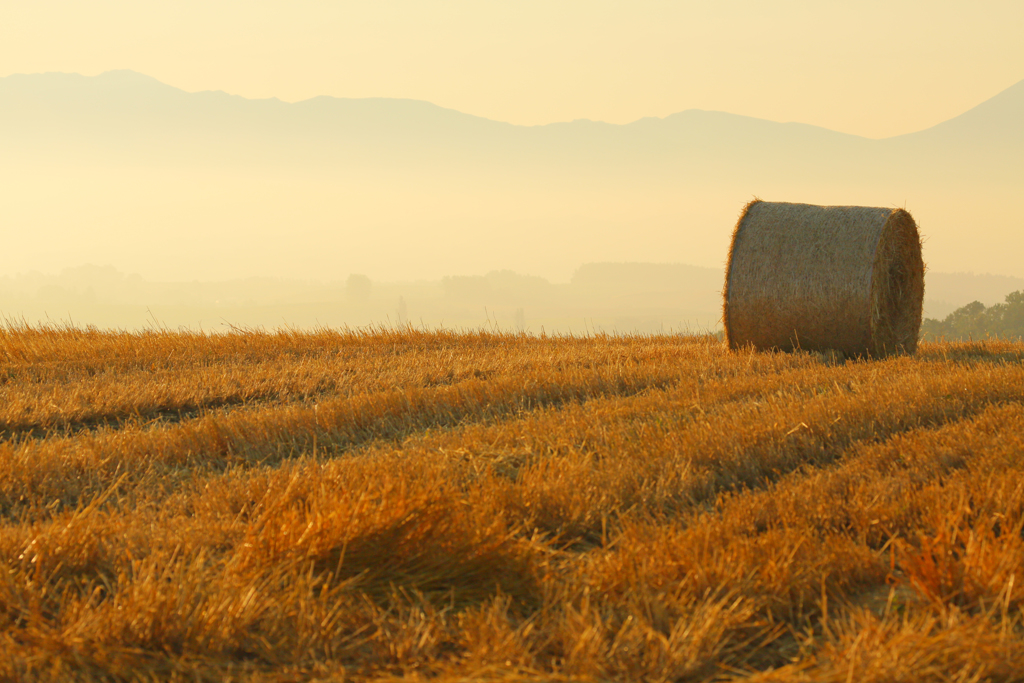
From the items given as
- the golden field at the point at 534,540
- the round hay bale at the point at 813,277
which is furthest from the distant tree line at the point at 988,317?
the golden field at the point at 534,540

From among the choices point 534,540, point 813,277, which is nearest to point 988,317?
point 813,277

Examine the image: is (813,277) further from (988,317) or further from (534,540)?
(988,317)

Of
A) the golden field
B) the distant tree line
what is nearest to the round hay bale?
the golden field

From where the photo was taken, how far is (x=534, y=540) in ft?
12.3

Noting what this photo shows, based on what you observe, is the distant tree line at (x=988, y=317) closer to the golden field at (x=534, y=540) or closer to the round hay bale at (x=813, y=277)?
the round hay bale at (x=813, y=277)

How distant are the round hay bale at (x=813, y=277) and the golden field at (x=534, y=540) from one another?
3300 mm

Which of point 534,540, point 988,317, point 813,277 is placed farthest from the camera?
point 988,317

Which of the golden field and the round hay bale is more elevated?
the round hay bale

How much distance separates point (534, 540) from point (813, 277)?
337 inches

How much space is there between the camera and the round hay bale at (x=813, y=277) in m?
10.9

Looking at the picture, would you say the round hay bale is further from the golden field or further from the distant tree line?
the distant tree line

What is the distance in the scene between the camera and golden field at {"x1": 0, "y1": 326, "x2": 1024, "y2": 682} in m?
2.78

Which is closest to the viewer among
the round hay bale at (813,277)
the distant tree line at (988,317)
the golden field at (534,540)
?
the golden field at (534,540)

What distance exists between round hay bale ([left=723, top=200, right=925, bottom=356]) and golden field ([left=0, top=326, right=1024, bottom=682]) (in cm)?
330
